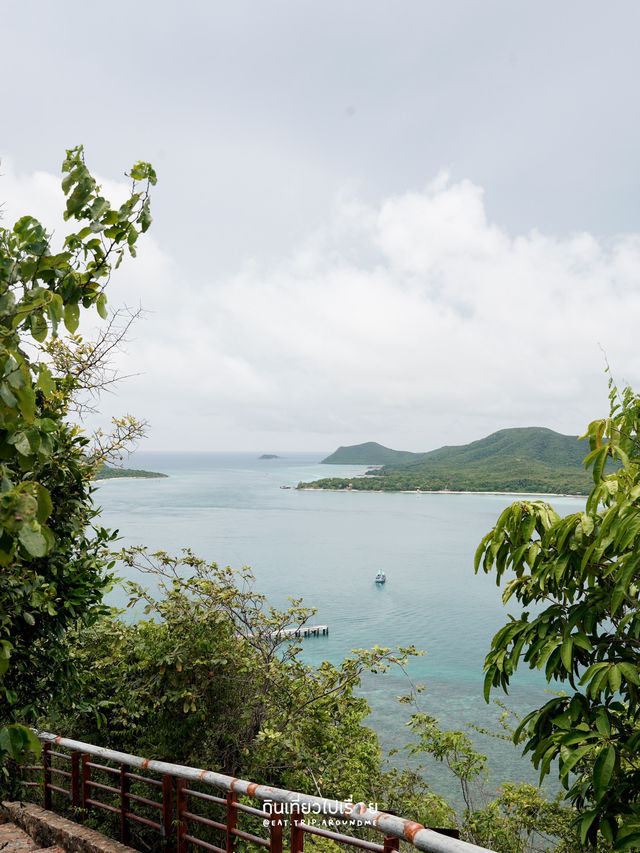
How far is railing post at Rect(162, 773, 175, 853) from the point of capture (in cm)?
350

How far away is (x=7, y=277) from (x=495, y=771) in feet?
56.0

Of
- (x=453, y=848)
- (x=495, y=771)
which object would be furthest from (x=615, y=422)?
(x=495, y=771)

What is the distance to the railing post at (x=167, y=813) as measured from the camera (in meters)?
3.50

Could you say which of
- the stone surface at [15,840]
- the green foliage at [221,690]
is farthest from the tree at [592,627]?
the stone surface at [15,840]

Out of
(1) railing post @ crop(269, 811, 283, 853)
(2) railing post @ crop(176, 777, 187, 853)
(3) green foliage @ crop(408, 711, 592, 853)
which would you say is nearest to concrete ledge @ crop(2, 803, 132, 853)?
(2) railing post @ crop(176, 777, 187, 853)

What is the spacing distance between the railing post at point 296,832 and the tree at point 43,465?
1283mm

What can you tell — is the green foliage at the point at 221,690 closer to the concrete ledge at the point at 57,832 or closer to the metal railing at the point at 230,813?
the metal railing at the point at 230,813

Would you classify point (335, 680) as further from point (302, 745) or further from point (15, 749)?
point (15, 749)

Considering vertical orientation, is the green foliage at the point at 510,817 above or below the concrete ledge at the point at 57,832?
below

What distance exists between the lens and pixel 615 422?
2854 millimetres

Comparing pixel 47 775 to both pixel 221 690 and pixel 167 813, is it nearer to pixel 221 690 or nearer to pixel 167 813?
pixel 221 690

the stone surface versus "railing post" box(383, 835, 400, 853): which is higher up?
"railing post" box(383, 835, 400, 853)

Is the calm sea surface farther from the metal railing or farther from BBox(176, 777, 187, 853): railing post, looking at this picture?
BBox(176, 777, 187, 853): railing post

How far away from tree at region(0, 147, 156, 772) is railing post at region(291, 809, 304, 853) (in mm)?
1283
